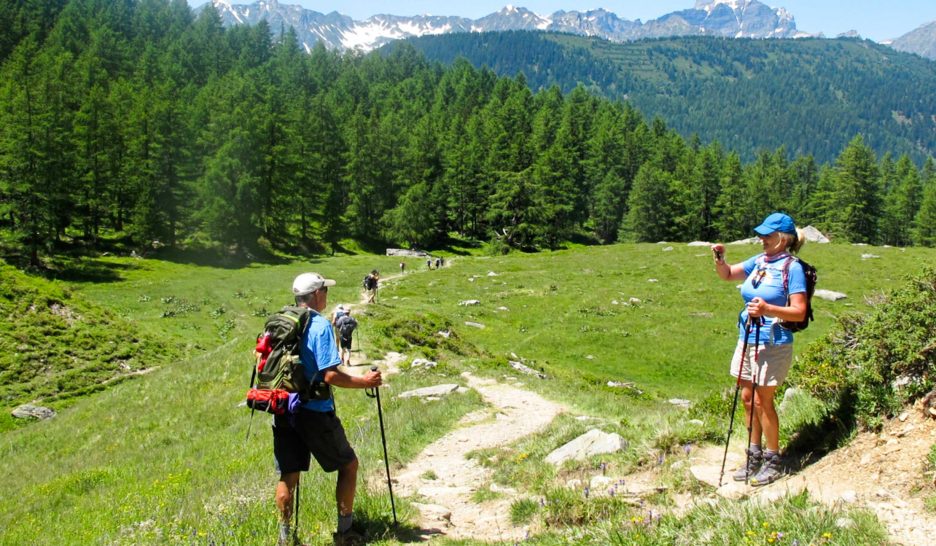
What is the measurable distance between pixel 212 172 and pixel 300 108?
30123mm

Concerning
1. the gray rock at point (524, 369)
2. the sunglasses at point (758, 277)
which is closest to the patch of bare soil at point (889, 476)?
the sunglasses at point (758, 277)

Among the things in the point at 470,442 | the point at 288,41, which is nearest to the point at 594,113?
the point at 288,41

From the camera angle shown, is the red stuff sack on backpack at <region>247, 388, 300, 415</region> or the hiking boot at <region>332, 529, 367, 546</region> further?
the hiking boot at <region>332, 529, 367, 546</region>

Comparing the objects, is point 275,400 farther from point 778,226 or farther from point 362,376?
point 778,226

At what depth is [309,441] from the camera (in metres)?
6.14

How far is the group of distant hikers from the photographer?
5.95 metres

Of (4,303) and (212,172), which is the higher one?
(212,172)

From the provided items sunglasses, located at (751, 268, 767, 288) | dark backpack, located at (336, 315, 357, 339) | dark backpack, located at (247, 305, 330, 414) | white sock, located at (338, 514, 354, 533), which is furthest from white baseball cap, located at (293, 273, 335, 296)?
dark backpack, located at (336, 315, 357, 339)

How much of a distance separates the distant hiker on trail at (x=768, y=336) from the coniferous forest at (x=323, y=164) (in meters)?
58.1

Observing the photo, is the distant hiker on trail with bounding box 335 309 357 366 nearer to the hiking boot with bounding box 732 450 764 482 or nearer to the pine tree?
the hiking boot with bounding box 732 450 764 482

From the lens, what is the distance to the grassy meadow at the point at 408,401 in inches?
265

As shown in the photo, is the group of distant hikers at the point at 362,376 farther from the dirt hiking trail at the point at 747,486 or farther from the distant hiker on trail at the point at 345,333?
the distant hiker on trail at the point at 345,333

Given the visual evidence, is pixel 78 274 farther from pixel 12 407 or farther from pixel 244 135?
pixel 12 407

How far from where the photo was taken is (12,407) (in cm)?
2244
